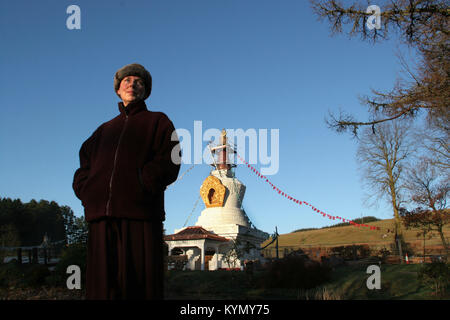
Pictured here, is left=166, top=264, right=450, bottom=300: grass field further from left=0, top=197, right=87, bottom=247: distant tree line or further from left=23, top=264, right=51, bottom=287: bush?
left=0, top=197, right=87, bottom=247: distant tree line

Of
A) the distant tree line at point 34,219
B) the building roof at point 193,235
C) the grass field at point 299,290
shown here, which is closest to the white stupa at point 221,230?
the building roof at point 193,235

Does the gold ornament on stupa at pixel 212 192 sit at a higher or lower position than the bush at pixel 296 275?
higher

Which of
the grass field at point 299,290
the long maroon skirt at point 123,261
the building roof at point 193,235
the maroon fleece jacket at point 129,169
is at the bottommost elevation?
the grass field at point 299,290

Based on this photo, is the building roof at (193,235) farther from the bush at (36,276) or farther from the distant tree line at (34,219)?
the distant tree line at (34,219)

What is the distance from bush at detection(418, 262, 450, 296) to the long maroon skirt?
8.66 metres

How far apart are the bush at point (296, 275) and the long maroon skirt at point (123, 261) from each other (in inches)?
349

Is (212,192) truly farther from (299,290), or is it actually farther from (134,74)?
(134,74)

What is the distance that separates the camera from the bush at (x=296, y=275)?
37.8 feet

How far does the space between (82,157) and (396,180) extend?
2435 centimetres

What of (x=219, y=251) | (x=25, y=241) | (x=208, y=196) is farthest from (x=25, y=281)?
(x=25, y=241)

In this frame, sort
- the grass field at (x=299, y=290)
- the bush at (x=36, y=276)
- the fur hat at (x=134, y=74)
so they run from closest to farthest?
the fur hat at (x=134, y=74) < the grass field at (x=299, y=290) < the bush at (x=36, y=276)

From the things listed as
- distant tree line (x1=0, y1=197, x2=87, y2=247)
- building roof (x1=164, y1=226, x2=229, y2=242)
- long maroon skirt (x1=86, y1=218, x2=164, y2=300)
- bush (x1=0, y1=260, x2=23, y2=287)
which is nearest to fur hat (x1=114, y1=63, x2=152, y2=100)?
long maroon skirt (x1=86, y1=218, x2=164, y2=300)

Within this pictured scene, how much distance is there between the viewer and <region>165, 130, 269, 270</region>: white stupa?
20.2 meters

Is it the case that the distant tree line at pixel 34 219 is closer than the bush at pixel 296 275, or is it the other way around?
the bush at pixel 296 275
